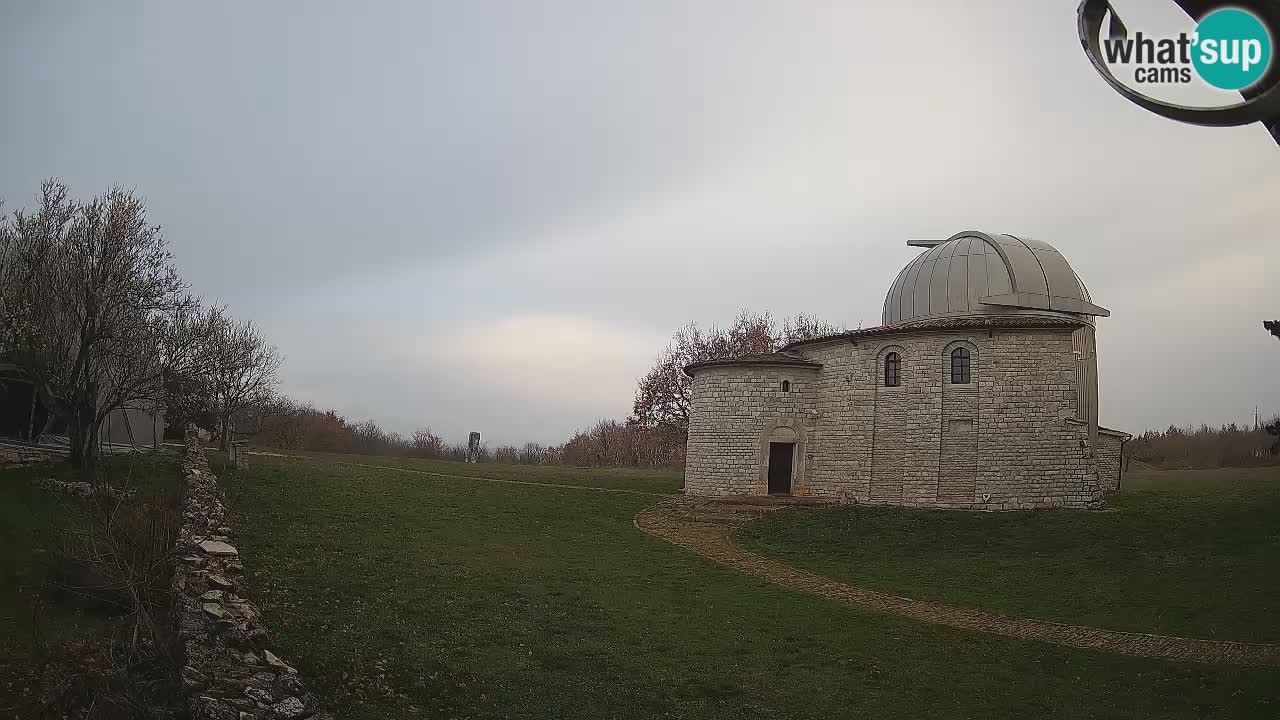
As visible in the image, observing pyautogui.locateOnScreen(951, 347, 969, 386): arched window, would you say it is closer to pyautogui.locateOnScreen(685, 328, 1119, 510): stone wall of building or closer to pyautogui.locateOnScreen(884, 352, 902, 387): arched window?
pyautogui.locateOnScreen(685, 328, 1119, 510): stone wall of building

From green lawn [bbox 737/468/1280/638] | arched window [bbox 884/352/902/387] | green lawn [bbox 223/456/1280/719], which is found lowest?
green lawn [bbox 223/456/1280/719]

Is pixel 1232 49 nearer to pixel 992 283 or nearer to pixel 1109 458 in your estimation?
pixel 992 283

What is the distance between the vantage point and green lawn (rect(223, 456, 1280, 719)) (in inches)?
329

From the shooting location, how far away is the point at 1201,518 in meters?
18.5

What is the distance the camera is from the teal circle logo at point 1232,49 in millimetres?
3480

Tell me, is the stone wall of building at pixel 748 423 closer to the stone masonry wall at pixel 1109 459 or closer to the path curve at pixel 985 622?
the path curve at pixel 985 622

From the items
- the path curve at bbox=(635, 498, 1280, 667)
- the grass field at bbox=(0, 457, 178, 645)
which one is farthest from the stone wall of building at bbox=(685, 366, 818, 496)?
the grass field at bbox=(0, 457, 178, 645)

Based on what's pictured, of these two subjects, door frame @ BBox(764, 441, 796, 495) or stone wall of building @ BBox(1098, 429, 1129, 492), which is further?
door frame @ BBox(764, 441, 796, 495)

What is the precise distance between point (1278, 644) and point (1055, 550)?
7.09m

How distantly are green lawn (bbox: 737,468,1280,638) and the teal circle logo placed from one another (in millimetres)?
10681

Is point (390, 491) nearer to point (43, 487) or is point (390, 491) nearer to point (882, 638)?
point (43, 487)

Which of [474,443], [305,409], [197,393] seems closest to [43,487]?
[197,393]

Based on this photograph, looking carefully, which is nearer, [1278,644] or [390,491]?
[1278,644]

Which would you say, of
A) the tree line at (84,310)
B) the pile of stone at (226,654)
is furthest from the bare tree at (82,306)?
the pile of stone at (226,654)
